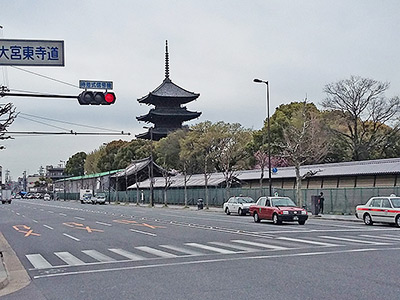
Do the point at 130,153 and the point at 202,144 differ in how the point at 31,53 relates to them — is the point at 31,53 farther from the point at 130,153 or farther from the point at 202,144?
the point at 130,153

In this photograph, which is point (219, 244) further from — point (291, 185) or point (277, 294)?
point (291, 185)

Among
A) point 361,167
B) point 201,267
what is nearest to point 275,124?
point 361,167

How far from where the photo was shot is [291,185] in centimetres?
5381

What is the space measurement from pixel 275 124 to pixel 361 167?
66.7ft

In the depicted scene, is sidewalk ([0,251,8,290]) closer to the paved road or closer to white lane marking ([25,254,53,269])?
the paved road

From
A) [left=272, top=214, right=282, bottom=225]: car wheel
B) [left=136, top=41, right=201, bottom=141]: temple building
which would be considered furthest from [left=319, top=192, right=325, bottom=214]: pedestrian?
[left=136, top=41, right=201, bottom=141]: temple building

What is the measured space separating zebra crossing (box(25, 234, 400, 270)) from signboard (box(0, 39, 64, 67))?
569cm

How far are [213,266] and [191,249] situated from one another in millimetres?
4259

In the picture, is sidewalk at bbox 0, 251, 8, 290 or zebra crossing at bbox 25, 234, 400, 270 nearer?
sidewalk at bbox 0, 251, 8, 290

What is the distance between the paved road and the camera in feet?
33.9

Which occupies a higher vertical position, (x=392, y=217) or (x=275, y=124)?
(x=275, y=124)

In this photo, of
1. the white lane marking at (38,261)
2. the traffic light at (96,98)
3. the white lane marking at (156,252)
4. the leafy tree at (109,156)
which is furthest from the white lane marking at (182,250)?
the leafy tree at (109,156)

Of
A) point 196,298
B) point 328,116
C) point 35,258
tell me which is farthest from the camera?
point 328,116

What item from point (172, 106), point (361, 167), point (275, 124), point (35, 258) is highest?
point (172, 106)
